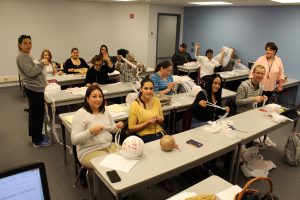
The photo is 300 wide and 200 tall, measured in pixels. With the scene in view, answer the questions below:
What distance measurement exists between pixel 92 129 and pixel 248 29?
603 centimetres

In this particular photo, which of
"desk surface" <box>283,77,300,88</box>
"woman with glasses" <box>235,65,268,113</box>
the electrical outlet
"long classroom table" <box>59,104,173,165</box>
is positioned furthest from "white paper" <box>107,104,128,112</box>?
the electrical outlet

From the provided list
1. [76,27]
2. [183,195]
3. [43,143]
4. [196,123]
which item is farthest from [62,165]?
[76,27]

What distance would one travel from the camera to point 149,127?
2975mm

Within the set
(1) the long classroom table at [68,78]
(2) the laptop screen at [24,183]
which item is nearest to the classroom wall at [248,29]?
(1) the long classroom table at [68,78]

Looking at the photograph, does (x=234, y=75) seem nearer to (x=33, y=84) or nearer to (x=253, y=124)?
(x=253, y=124)

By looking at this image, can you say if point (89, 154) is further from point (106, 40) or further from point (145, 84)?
point (106, 40)

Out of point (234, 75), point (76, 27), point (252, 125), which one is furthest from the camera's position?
point (76, 27)

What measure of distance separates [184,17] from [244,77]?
137 inches

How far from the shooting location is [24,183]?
0.99 metres

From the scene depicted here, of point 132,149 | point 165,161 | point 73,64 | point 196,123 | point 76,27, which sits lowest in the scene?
point 196,123

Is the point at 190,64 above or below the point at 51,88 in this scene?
above

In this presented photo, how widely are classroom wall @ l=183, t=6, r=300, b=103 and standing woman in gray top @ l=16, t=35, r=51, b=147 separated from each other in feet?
18.1

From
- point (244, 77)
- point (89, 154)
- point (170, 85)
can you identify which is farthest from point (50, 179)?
point (244, 77)

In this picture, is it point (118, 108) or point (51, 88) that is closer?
point (118, 108)
